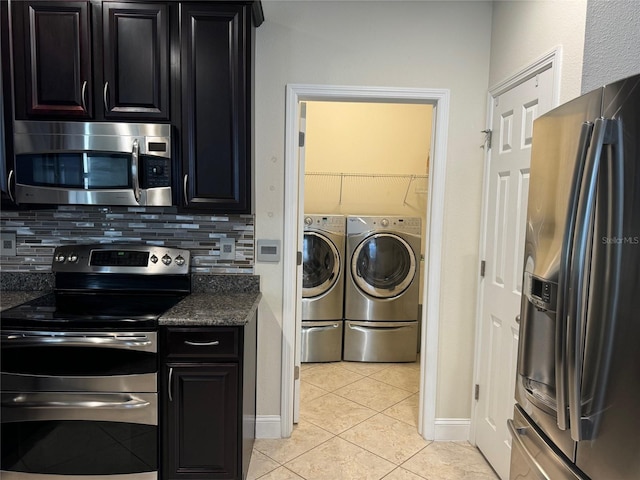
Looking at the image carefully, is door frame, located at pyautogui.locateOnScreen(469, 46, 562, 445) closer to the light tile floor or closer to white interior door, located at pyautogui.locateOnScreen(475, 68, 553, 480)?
white interior door, located at pyautogui.locateOnScreen(475, 68, 553, 480)

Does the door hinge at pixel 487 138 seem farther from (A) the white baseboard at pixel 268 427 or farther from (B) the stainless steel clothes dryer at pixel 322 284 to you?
(A) the white baseboard at pixel 268 427

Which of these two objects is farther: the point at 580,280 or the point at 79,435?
the point at 79,435

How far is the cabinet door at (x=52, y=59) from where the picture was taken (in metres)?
2.11

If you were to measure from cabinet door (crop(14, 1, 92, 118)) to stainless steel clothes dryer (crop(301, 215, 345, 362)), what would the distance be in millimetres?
2056

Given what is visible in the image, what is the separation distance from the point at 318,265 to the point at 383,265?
60cm

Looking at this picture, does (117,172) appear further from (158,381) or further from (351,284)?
(351,284)

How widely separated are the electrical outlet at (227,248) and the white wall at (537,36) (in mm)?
1753

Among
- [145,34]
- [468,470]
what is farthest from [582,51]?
[468,470]

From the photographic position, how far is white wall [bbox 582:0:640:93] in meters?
1.39

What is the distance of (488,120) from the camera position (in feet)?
8.09

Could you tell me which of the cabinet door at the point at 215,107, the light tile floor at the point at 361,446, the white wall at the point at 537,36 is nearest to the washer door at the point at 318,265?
the light tile floor at the point at 361,446

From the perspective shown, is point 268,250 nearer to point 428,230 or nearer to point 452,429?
point 428,230

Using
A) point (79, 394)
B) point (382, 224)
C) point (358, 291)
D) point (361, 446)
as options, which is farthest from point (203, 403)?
point (382, 224)

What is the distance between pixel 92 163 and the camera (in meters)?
2.16
